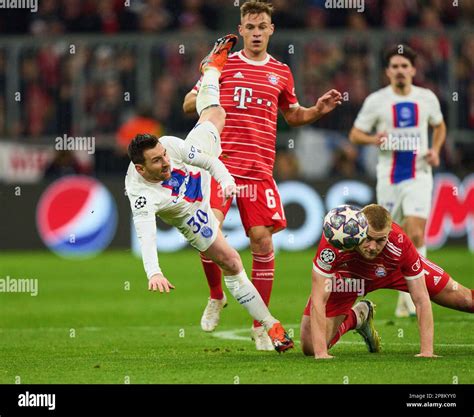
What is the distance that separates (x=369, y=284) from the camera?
1014cm

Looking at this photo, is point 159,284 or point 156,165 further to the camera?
point 156,165

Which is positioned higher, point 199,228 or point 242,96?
point 242,96

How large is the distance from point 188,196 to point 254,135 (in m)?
1.60

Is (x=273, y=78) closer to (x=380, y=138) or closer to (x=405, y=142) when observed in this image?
(x=380, y=138)

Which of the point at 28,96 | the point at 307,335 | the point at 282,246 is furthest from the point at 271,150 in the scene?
the point at 28,96

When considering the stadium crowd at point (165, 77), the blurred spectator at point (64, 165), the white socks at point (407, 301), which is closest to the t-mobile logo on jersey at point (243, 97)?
the white socks at point (407, 301)

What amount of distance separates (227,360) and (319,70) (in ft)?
40.0

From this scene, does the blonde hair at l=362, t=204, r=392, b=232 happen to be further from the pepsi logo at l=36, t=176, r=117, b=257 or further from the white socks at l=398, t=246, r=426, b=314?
the pepsi logo at l=36, t=176, r=117, b=257

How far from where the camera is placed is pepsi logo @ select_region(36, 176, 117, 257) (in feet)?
68.6

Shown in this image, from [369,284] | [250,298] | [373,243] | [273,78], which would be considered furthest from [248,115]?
[373,243]

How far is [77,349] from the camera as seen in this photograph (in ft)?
36.4

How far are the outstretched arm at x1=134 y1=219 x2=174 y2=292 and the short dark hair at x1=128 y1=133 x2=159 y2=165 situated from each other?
1.71 feet

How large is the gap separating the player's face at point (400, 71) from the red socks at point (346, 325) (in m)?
4.19

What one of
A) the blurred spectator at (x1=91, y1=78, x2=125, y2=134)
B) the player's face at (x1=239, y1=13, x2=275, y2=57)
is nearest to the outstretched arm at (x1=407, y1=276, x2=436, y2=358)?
the player's face at (x1=239, y1=13, x2=275, y2=57)
